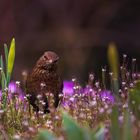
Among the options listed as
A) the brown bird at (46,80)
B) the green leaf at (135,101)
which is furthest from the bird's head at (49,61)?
the green leaf at (135,101)

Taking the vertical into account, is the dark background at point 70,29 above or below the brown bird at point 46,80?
above

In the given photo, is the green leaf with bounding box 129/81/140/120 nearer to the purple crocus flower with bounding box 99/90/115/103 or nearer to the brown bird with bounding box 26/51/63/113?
the purple crocus flower with bounding box 99/90/115/103

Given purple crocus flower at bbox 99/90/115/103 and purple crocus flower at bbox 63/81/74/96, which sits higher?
purple crocus flower at bbox 63/81/74/96

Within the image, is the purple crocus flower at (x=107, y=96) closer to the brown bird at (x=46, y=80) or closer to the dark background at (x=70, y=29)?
the brown bird at (x=46, y=80)

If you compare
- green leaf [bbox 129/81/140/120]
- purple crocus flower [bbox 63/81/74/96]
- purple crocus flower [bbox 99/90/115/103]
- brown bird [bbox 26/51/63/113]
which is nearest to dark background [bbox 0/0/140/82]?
purple crocus flower [bbox 63/81/74/96]

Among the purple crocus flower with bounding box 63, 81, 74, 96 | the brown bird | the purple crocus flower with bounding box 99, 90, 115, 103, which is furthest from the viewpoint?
the purple crocus flower with bounding box 63, 81, 74, 96

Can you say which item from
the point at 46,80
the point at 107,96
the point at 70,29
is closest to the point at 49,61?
the point at 46,80

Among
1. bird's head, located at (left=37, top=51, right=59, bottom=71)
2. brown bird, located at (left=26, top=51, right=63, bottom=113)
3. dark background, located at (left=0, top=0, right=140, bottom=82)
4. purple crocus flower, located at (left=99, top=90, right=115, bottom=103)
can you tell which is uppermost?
dark background, located at (left=0, top=0, right=140, bottom=82)

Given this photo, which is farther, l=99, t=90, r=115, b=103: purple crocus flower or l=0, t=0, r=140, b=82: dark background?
l=0, t=0, r=140, b=82: dark background
